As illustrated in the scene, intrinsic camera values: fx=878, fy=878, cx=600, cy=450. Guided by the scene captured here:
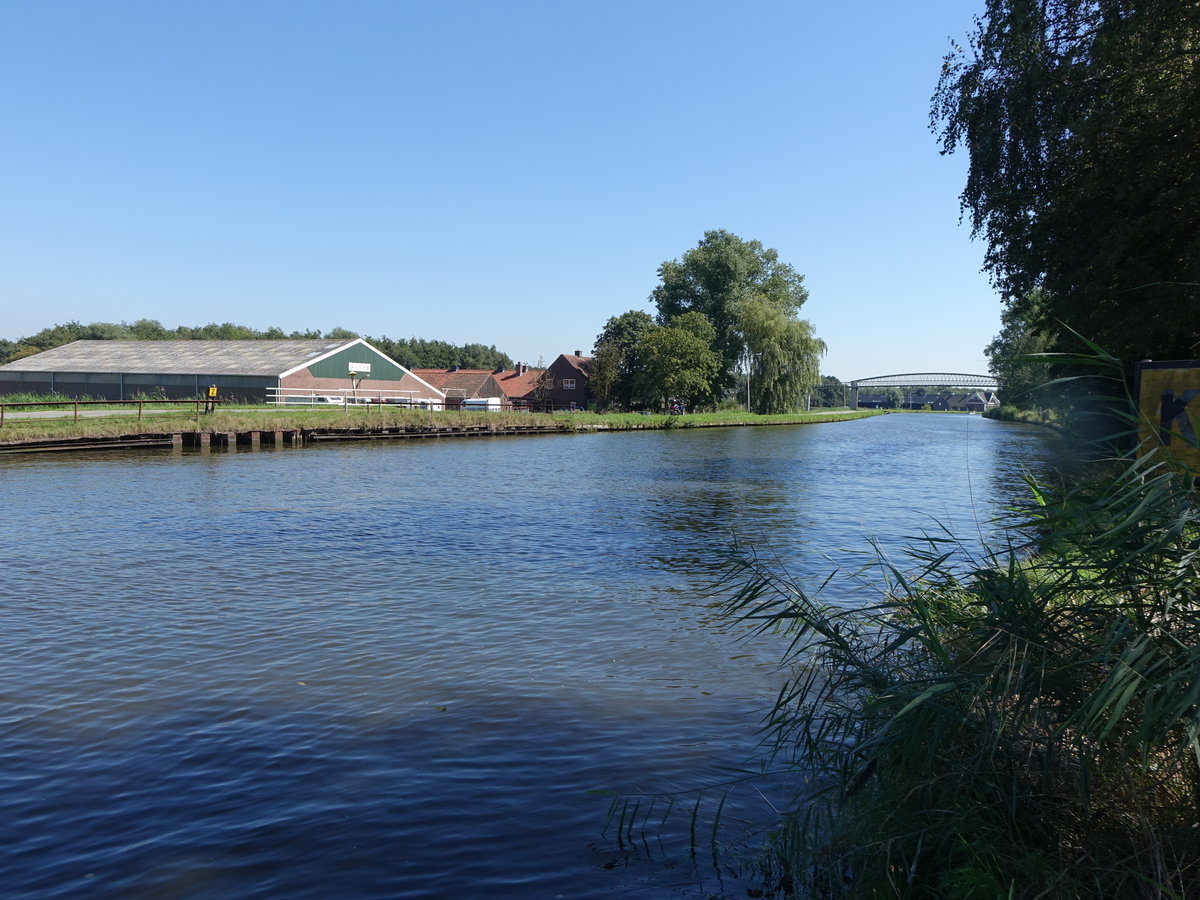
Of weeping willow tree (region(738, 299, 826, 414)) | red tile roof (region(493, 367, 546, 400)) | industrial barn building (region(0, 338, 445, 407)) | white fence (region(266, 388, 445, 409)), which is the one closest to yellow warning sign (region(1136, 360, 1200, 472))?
white fence (region(266, 388, 445, 409))

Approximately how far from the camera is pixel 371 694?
316 inches

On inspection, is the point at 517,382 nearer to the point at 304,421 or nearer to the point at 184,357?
the point at 184,357

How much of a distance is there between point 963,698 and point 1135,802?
30.0 inches

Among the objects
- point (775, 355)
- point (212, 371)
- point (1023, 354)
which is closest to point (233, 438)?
point (212, 371)

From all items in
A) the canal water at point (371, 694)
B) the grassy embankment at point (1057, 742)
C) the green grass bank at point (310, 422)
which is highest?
the green grass bank at point (310, 422)

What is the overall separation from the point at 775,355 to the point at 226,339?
56.5 metres

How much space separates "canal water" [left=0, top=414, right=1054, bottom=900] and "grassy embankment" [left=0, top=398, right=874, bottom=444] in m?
16.8

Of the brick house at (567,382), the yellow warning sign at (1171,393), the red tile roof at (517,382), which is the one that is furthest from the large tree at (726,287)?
the yellow warning sign at (1171,393)

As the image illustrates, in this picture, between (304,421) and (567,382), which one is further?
(567,382)

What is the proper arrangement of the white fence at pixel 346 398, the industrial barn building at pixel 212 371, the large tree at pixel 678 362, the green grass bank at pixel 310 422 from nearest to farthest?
the green grass bank at pixel 310 422 → the white fence at pixel 346 398 → the industrial barn building at pixel 212 371 → the large tree at pixel 678 362

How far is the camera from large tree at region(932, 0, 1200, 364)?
19.0 metres

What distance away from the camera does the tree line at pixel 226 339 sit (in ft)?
334

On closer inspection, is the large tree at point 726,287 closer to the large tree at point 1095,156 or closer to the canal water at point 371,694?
the large tree at point 1095,156

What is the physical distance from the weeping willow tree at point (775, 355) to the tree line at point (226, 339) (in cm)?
3882
